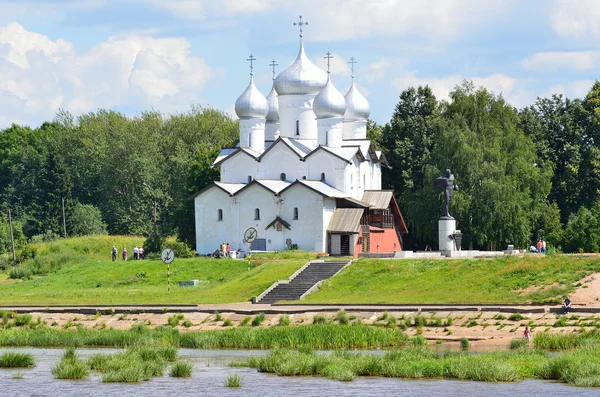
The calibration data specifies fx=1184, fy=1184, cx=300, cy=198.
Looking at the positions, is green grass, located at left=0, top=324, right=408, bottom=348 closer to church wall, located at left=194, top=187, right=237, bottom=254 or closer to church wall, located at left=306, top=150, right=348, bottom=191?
church wall, located at left=194, top=187, right=237, bottom=254

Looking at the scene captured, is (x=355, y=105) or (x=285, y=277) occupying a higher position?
(x=355, y=105)

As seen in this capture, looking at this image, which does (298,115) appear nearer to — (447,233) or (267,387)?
(447,233)

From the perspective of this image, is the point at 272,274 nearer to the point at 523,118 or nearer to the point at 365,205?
the point at 365,205

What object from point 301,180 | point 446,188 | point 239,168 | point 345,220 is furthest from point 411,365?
point 239,168

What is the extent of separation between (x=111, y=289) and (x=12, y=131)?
77815 millimetres

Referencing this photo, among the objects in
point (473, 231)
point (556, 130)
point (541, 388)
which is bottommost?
point (541, 388)

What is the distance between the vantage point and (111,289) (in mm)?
58156

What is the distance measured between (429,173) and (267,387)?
1737 inches

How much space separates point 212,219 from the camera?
7231 centimetres

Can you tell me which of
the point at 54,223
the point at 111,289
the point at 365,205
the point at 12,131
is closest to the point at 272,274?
the point at 111,289

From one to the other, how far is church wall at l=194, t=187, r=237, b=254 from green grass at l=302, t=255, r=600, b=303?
18939 millimetres

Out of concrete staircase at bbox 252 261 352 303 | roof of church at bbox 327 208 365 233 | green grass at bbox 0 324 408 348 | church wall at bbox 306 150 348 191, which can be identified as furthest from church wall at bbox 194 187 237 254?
green grass at bbox 0 324 408 348

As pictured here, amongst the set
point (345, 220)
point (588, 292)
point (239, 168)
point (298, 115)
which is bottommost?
point (588, 292)

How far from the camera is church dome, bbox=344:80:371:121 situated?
258 ft
